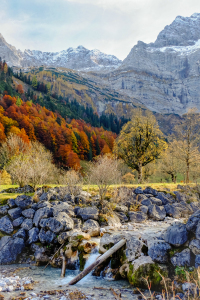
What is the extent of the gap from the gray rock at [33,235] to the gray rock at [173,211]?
1234cm

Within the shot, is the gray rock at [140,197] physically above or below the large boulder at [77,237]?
above

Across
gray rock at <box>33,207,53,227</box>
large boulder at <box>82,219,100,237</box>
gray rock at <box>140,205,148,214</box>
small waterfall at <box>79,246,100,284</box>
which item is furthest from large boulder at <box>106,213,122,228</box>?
gray rock at <box>33,207,53,227</box>

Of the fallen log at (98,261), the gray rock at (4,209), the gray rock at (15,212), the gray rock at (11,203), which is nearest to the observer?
the fallen log at (98,261)

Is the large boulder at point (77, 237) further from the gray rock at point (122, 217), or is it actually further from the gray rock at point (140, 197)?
the gray rock at point (140, 197)

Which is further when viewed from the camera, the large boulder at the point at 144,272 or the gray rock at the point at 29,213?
the gray rock at the point at 29,213

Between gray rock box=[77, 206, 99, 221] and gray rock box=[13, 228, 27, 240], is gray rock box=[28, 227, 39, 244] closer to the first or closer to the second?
gray rock box=[13, 228, 27, 240]

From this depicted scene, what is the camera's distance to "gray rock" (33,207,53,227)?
14383 mm

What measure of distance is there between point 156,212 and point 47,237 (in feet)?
34.0

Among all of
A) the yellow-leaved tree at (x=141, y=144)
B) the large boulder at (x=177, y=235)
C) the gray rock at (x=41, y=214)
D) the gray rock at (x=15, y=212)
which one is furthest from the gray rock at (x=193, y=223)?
the yellow-leaved tree at (x=141, y=144)

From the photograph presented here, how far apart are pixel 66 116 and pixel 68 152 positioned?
171 feet

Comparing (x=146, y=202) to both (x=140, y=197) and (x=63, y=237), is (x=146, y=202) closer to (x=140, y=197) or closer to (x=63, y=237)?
(x=140, y=197)

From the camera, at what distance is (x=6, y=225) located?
14453 mm

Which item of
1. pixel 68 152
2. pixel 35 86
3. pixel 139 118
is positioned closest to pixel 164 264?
pixel 139 118

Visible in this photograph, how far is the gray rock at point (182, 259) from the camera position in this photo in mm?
8406
